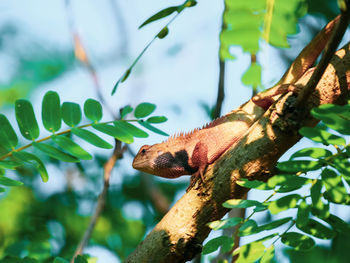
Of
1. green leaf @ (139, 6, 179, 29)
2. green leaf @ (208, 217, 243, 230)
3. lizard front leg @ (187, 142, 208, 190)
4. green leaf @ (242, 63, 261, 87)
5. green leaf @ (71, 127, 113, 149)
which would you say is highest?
green leaf @ (139, 6, 179, 29)

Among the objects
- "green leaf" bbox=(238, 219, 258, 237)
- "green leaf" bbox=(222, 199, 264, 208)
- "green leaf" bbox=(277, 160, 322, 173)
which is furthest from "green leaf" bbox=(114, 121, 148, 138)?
"green leaf" bbox=(277, 160, 322, 173)

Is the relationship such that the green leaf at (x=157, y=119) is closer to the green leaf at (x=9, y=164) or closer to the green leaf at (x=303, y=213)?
the green leaf at (x=9, y=164)

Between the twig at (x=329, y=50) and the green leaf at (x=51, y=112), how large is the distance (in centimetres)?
171

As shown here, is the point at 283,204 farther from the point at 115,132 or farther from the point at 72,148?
the point at 72,148

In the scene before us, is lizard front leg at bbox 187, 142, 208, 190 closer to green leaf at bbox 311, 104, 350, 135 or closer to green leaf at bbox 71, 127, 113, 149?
green leaf at bbox 71, 127, 113, 149

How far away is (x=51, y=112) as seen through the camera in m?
2.99

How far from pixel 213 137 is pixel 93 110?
5.34 feet

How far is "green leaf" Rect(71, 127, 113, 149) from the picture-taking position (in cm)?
281

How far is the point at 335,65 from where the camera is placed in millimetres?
2727

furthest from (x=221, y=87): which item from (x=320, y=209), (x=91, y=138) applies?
(x=320, y=209)

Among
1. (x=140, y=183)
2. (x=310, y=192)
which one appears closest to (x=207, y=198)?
(x=310, y=192)

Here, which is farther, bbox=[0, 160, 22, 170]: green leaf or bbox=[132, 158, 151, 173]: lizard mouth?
bbox=[132, 158, 151, 173]: lizard mouth

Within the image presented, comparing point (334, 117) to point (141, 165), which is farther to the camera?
point (141, 165)

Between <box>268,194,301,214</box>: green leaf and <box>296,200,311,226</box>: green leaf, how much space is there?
38 millimetres
